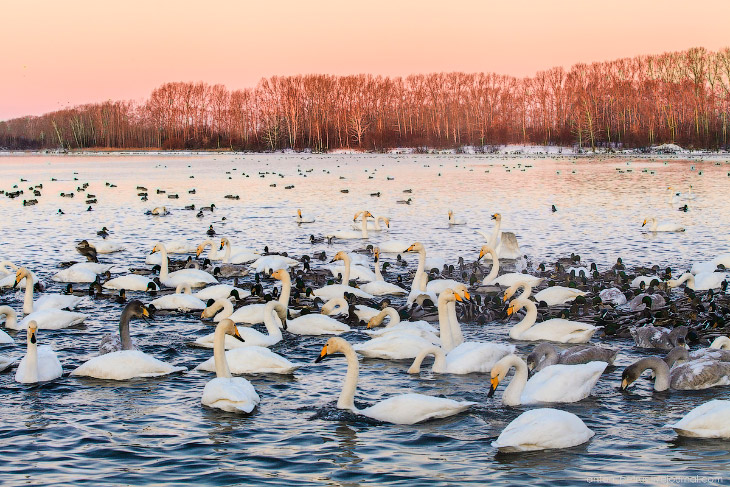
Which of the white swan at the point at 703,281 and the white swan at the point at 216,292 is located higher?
the white swan at the point at 216,292

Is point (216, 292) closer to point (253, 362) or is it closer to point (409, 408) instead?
point (253, 362)

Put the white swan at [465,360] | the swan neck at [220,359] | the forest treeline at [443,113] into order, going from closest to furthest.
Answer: the swan neck at [220,359] < the white swan at [465,360] < the forest treeline at [443,113]

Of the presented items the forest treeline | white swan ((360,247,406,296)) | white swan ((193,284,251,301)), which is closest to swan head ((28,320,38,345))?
white swan ((193,284,251,301))

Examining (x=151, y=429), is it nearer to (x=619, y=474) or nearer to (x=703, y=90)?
(x=619, y=474)

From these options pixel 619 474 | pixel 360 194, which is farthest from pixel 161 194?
pixel 619 474

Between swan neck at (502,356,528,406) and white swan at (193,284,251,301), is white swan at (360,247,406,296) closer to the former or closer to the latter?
white swan at (193,284,251,301)

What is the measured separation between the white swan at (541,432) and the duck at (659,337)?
4.02 m

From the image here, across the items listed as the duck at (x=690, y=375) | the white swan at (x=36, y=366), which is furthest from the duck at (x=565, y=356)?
the white swan at (x=36, y=366)

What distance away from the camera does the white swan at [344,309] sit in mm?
13422

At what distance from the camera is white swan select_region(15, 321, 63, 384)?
A: 9820 mm

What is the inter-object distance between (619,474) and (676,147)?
9101cm

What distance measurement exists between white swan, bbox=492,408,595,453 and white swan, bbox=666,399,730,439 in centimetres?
108

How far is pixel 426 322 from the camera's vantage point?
12453 millimetres

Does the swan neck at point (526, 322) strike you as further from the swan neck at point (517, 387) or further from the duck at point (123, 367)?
the duck at point (123, 367)
